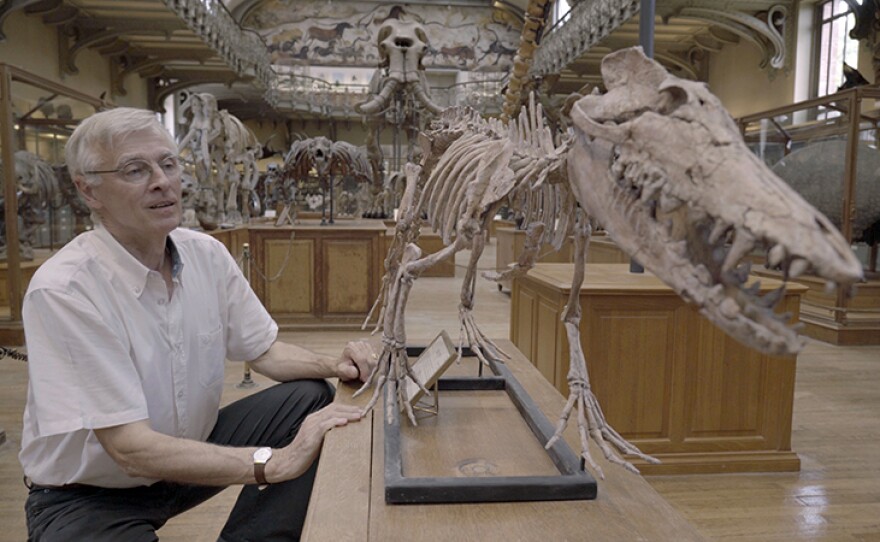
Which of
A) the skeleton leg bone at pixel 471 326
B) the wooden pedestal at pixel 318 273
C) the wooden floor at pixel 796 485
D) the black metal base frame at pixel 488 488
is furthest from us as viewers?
the wooden pedestal at pixel 318 273

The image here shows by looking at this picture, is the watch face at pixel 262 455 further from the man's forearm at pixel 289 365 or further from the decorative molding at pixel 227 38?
the decorative molding at pixel 227 38

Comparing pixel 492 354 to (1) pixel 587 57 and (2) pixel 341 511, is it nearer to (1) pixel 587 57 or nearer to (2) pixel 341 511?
(2) pixel 341 511

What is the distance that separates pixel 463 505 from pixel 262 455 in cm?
52

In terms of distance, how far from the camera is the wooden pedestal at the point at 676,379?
10.3 feet

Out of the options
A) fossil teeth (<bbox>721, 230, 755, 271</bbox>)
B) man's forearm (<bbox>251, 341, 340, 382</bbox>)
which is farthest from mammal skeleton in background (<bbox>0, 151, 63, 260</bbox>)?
fossil teeth (<bbox>721, 230, 755, 271</bbox>)

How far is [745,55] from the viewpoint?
10.3 m

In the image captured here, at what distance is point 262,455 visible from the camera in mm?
1588

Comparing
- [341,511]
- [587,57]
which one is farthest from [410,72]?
[341,511]

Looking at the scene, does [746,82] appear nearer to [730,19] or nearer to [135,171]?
[730,19]

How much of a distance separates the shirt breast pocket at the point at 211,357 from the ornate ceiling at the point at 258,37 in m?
8.29

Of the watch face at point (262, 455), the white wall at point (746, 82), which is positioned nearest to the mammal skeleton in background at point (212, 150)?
the watch face at point (262, 455)

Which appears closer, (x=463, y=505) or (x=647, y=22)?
(x=463, y=505)

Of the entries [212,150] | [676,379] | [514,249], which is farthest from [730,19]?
[676,379]

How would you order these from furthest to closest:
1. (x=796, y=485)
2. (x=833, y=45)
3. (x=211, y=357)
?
1. (x=833, y=45)
2. (x=796, y=485)
3. (x=211, y=357)
